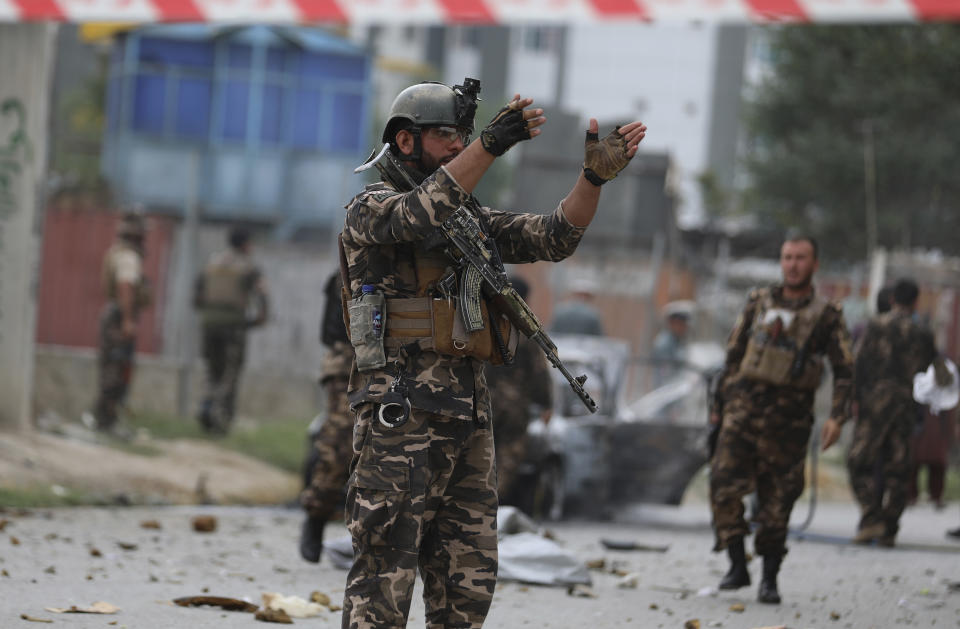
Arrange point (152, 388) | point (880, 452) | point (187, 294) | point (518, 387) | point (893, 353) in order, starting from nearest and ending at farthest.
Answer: point (518, 387), point (893, 353), point (880, 452), point (152, 388), point (187, 294)

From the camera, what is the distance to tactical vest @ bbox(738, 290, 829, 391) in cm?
790

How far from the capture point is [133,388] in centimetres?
1518

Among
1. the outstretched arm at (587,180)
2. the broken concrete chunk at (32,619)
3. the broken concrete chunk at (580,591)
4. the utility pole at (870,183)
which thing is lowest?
the broken concrete chunk at (580,591)

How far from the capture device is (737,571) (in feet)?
26.0

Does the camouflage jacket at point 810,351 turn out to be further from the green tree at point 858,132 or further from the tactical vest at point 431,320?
the green tree at point 858,132

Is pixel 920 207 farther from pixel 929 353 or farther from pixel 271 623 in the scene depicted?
pixel 271 623

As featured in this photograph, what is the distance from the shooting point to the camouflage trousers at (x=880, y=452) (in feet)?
36.4

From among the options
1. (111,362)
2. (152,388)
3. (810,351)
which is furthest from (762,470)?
(152,388)

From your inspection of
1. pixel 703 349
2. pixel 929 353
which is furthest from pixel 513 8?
pixel 703 349

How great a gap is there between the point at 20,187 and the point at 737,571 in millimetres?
6465

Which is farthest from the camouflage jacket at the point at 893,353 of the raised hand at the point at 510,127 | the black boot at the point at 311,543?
the raised hand at the point at 510,127

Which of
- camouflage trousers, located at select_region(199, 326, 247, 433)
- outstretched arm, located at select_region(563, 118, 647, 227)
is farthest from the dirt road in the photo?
camouflage trousers, located at select_region(199, 326, 247, 433)

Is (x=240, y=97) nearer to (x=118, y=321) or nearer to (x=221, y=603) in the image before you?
(x=118, y=321)

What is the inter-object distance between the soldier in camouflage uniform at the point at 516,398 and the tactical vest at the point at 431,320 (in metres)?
5.58
